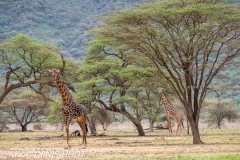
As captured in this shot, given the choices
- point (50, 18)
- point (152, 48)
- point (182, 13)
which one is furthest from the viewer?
point (50, 18)

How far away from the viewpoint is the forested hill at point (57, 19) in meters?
89.1

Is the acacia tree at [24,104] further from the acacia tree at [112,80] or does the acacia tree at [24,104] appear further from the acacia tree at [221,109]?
the acacia tree at [221,109]

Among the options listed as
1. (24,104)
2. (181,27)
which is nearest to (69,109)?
(181,27)

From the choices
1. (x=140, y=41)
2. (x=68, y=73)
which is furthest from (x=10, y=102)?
(x=140, y=41)

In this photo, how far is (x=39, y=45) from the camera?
109 ft

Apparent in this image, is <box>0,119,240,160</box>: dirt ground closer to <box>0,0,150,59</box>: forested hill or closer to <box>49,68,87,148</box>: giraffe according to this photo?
<box>49,68,87,148</box>: giraffe

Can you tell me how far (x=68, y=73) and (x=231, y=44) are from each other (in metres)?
17.7

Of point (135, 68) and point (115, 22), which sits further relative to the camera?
point (135, 68)

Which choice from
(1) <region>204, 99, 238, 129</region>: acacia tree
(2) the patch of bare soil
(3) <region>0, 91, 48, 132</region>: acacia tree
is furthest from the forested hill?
(2) the patch of bare soil

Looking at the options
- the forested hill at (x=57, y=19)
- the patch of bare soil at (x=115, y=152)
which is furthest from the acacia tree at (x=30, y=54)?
the forested hill at (x=57, y=19)

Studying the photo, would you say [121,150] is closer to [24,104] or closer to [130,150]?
[130,150]

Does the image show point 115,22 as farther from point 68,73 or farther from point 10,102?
point 10,102

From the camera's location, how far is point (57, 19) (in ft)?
333

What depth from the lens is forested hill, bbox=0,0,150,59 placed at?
89125mm
